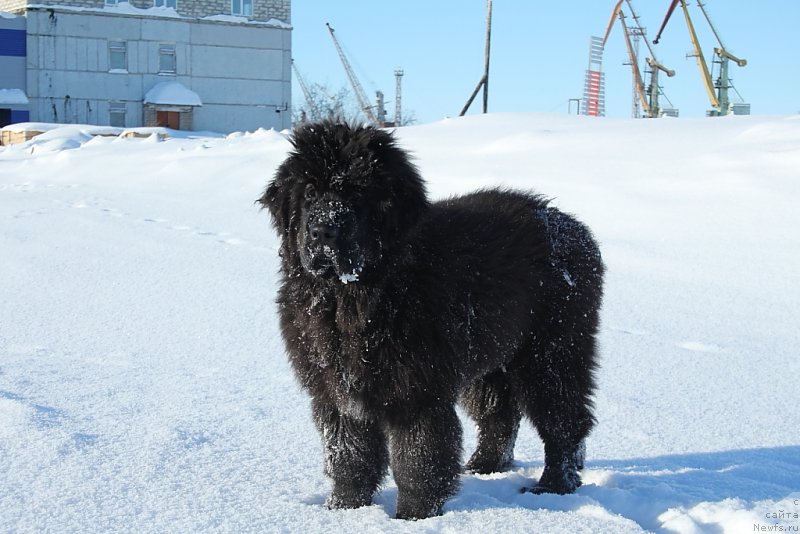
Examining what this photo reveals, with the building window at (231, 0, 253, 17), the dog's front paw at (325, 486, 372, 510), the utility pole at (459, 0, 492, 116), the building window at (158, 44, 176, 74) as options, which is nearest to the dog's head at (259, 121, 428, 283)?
the dog's front paw at (325, 486, 372, 510)

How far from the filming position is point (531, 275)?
3.72m

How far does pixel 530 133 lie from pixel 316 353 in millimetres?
11724

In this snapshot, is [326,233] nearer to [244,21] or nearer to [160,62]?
[160,62]

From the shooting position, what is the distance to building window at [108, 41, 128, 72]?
40.3 m

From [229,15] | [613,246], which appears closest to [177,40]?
[229,15]

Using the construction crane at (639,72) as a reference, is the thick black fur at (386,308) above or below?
below

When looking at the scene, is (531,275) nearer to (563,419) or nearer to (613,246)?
(563,419)

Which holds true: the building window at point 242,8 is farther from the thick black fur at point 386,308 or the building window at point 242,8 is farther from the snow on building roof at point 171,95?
the thick black fur at point 386,308

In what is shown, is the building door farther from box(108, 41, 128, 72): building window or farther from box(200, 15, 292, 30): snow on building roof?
box(200, 15, 292, 30): snow on building roof

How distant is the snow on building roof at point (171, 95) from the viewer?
39875 millimetres

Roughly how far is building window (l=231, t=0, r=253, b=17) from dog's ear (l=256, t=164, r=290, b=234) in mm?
41419

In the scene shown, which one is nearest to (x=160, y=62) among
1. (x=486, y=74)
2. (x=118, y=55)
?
(x=118, y=55)

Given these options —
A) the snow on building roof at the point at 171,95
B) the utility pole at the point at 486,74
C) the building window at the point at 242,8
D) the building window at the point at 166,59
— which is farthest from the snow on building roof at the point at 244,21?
the utility pole at the point at 486,74

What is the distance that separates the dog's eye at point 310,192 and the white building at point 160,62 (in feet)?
128
